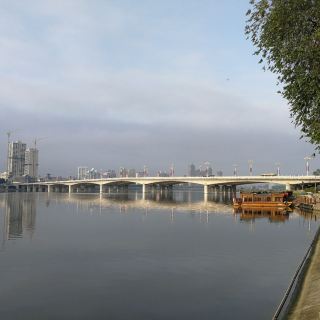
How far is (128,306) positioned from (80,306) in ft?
10.5

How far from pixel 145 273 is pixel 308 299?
1497 centimetres

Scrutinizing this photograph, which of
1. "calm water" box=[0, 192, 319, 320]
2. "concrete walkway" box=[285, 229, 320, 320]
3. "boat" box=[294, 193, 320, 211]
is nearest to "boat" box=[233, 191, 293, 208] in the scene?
"boat" box=[294, 193, 320, 211]

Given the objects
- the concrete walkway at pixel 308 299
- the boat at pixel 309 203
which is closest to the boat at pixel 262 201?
the boat at pixel 309 203

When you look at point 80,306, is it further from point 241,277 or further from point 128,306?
point 241,277

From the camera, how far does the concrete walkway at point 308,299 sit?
21984 mm

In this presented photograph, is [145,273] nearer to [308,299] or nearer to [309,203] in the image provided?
[308,299]

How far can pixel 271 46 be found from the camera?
26.4 metres

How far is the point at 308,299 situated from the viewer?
997 inches

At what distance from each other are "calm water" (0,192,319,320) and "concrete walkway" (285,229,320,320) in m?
1.75

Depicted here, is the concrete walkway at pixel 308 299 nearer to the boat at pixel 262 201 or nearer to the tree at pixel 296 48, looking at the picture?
the tree at pixel 296 48

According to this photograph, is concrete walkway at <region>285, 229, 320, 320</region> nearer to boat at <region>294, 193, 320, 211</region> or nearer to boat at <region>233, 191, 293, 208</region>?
boat at <region>294, 193, 320, 211</region>

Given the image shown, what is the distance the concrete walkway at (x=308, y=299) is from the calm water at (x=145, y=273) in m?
1.75

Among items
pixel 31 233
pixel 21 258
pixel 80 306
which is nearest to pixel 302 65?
pixel 80 306

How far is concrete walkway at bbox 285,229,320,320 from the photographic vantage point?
21984 mm
